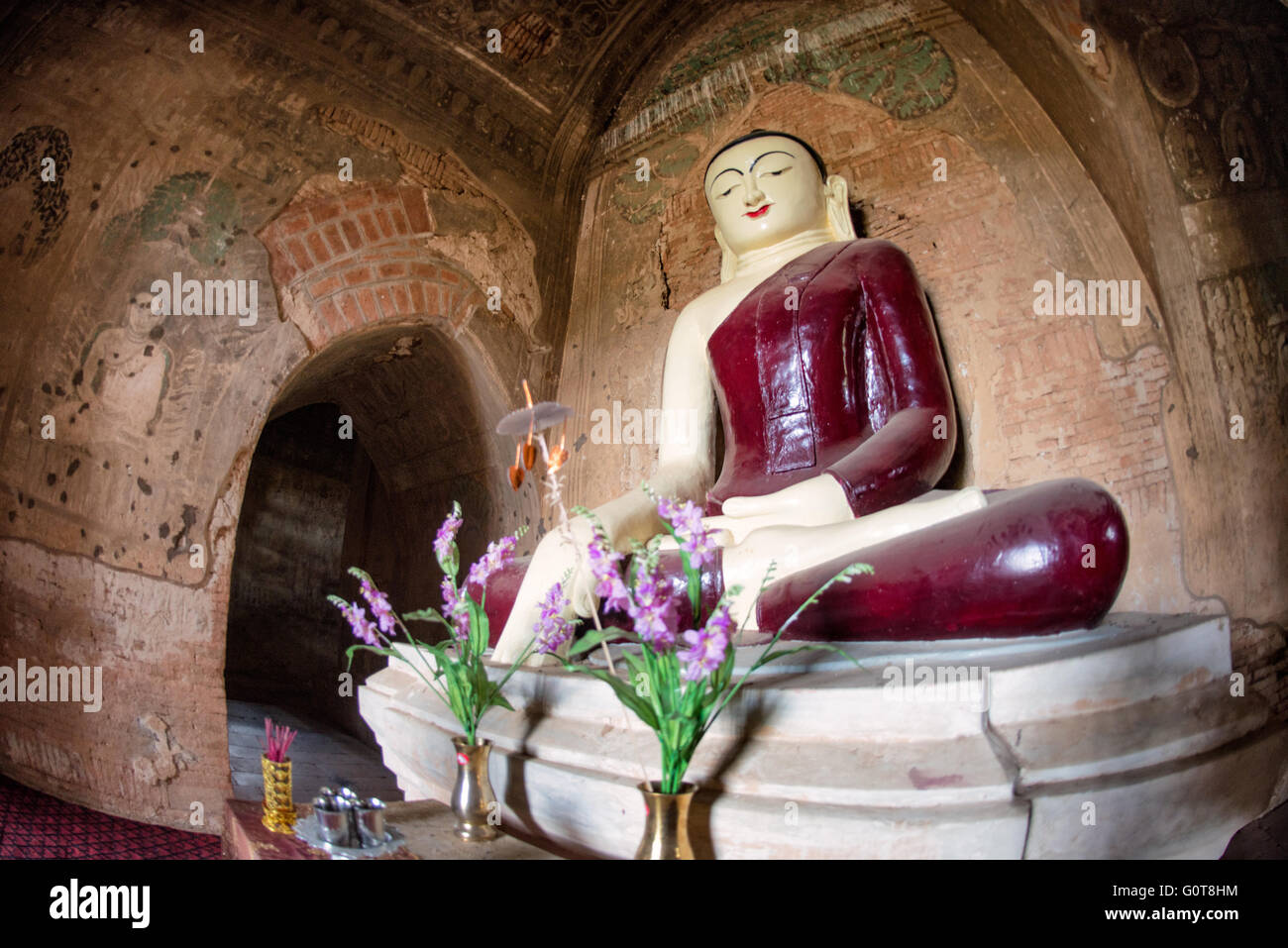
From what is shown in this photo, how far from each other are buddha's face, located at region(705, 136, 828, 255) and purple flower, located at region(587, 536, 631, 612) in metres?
1.89

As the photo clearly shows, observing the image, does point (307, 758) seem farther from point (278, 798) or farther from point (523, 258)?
point (278, 798)

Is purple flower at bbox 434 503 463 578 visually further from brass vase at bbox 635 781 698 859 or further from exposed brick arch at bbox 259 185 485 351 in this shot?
exposed brick arch at bbox 259 185 485 351

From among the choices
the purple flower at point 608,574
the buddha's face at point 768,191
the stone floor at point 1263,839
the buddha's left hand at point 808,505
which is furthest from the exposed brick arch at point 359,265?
the stone floor at point 1263,839

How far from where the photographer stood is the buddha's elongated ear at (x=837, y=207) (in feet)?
10.0

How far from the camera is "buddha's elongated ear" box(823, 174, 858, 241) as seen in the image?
3062 millimetres

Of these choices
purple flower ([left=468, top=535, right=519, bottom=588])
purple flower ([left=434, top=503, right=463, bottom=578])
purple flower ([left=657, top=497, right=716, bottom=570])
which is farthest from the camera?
purple flower ([left=468, top=535, right=519, bottom=588])

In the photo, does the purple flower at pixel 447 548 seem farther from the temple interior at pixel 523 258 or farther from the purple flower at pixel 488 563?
the temple interior at pixel 523 258

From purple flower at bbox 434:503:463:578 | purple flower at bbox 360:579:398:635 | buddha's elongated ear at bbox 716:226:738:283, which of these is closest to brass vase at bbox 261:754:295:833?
purple flower at bbox 360:579:398:635

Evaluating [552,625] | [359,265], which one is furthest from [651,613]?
[359,265]

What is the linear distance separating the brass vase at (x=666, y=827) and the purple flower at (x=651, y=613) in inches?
8.9

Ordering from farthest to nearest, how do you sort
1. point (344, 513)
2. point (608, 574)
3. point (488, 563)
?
point (344, 513)
point (488, 563)
point (608, 574)

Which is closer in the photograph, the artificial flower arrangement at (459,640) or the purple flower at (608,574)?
the purple flower at (608,574)

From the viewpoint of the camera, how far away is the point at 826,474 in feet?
7.26

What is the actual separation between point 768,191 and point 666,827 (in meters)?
2.28
